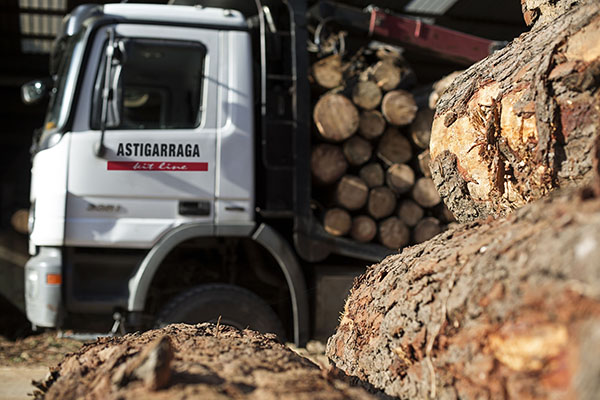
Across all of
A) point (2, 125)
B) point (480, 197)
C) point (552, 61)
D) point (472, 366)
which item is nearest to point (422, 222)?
point (480, 197)

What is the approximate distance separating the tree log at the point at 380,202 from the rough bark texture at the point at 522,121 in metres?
2.05

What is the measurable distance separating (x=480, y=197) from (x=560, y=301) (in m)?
0.99

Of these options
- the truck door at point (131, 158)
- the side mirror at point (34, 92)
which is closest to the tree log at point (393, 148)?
the truck door at point (131, 158)

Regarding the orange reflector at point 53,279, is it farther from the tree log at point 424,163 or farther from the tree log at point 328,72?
the tree log at point 424,163

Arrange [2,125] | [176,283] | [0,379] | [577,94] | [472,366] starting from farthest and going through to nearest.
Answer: [2,125], [176,283], [0,379], [577,94], [472,366]

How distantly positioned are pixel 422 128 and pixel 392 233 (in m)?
0.80

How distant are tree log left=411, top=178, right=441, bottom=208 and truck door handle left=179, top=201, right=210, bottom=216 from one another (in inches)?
59.5

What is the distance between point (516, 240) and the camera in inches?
51.3

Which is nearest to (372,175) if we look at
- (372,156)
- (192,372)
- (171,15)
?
(372,156)

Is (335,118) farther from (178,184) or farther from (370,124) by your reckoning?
(178,184)

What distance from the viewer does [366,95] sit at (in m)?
4.24

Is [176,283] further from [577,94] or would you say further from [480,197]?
[577,94]

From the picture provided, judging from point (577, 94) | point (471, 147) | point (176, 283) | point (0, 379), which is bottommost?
point (0, 379)

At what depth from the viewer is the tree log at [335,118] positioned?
4098 millimetres
